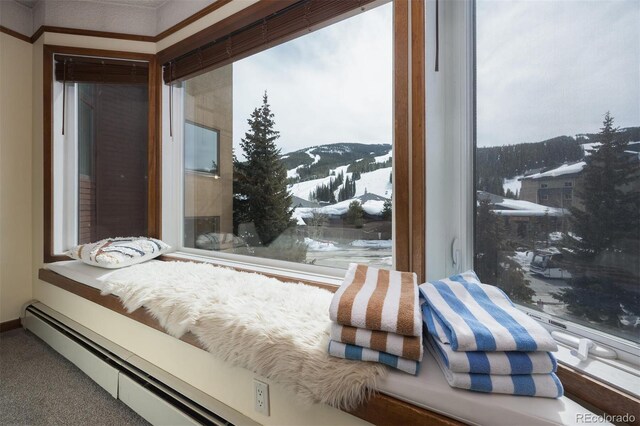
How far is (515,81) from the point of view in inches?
36.8

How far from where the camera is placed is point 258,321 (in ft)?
3.13

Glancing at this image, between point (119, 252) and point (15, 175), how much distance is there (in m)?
1.22

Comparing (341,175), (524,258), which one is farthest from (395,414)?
(341,175)

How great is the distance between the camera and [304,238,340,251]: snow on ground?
4.78 feet

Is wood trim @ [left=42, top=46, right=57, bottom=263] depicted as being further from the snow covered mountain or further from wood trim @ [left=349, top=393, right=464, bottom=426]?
wood trim @ [left=349, top=393, right=464, bottom=426]

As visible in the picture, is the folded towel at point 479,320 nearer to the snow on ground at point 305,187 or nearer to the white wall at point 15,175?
the snow on ground at point 305,187

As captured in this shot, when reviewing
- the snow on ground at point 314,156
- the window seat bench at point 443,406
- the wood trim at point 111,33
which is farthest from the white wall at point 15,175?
the window seat bench at point 443,406

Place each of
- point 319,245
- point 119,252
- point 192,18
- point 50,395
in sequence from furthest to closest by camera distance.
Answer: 1. point 192,18
2. point 119,252
3. point 319,245
4. point 50,395

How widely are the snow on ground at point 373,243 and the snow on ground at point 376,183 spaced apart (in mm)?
208

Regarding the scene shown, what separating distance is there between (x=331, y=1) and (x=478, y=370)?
1.51 metres

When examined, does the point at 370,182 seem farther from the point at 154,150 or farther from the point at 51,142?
the point at 51,142

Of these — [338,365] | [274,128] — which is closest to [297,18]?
[274,128]

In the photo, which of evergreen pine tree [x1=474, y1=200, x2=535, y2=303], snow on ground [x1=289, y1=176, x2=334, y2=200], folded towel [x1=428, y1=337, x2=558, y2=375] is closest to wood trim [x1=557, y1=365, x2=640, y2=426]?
folded towel [x1=428, y1=337, x2=558, y2=375]

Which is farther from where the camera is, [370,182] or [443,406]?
[370,182]
